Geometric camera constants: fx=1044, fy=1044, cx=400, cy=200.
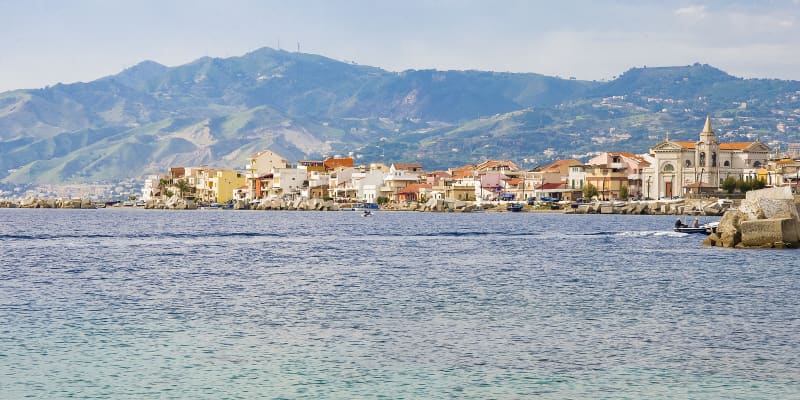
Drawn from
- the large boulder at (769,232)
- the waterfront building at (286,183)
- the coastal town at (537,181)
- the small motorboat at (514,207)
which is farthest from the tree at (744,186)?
the large boulder at (769,232)

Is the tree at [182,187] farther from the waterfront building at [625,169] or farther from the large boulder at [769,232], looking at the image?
the large boulder at [769,232]

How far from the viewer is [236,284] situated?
129 feet

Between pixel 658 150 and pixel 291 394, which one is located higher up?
pixel 658 150

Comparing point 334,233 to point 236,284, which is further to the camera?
point 334,233

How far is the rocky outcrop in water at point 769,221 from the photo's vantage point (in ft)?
180

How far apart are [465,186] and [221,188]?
51406mm

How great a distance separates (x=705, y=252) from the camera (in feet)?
184

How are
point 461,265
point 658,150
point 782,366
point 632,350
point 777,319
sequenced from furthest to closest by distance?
point 658,150, point 461,265, point 777,319, point 632,350, point 782,366

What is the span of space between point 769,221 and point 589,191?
97.8 meters

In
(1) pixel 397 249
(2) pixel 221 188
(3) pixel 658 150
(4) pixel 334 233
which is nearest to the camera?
(1) pixel 397 249

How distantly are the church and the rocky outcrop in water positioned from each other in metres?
90.3

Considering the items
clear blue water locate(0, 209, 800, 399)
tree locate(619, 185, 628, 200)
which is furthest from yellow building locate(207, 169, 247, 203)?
clear blue water locate(0, 209, 800, 399)

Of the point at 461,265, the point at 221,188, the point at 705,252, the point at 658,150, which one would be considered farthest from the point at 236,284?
the point at 221,188

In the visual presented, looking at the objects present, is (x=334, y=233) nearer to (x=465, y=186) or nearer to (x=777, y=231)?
(x=777, y=231)
